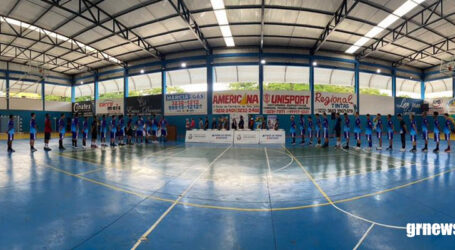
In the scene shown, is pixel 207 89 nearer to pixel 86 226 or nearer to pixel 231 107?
pixel 231 107

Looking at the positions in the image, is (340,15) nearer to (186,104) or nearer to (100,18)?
(186,104)

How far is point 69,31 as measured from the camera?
15867 millimetres

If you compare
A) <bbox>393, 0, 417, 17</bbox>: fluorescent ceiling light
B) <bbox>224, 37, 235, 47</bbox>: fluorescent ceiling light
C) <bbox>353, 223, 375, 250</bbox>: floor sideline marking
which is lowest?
<bbox>353, 223, 375, 250</bbox>: floor sideline marking

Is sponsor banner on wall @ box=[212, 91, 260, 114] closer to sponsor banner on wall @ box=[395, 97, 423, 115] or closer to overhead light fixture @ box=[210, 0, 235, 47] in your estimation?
overhead light fixture @ box=[210, 0, 235, 47]

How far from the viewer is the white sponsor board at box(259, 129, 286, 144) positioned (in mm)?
16797

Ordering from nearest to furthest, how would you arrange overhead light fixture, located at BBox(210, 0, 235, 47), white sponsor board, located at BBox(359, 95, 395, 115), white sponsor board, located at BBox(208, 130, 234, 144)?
overhead light fixture, located at BBox(210, 0, 235, 47) < white sponsor board, located at BBox(208, 130, 234, 144) < white sponsor board, located at BBox(359, 95, 395, 115)

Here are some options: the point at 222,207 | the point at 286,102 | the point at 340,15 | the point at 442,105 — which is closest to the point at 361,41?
the point at 340,15

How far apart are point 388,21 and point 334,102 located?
8657 mm

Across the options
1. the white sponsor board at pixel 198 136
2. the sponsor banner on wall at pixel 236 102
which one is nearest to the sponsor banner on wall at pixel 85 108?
the white sponsor board at pixel 198 136

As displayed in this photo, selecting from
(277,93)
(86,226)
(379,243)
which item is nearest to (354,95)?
(277,93)

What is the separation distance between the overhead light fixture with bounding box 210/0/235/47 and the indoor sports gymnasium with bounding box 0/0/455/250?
0.13m

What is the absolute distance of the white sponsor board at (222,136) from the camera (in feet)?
56.9

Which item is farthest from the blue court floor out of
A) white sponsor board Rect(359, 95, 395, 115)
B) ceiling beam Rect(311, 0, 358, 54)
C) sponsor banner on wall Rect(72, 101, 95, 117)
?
sponsor banner on wall Rect(72, 101, 95, 117)

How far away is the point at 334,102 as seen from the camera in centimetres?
2172
